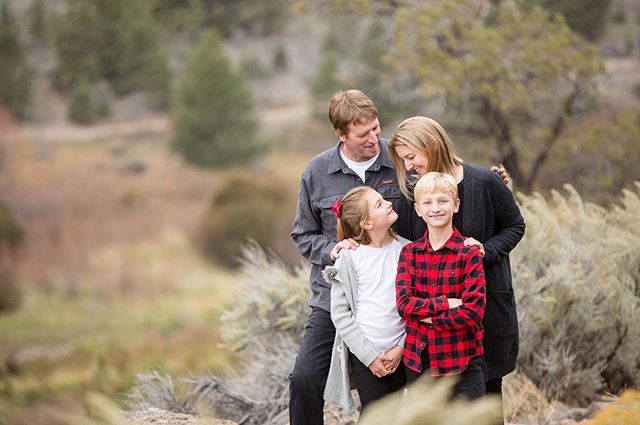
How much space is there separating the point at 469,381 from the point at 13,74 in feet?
130

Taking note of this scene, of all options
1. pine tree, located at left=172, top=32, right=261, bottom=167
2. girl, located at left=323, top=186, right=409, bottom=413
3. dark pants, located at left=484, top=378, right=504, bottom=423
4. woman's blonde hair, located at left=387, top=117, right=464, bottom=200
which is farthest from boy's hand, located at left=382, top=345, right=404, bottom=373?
pine tree, located at left=172, top=32, right=261, bottom=167

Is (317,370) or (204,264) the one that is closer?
(317,370)

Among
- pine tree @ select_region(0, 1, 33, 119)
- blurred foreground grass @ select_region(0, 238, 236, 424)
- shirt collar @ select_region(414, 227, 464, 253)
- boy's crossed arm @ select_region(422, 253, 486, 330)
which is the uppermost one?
shirt collar @ select_region(414, 227, 464, 253)

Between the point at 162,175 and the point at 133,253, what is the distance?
893 cm

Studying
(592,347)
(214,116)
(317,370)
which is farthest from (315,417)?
(214,116)

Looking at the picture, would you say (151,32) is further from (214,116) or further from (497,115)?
(497,115)

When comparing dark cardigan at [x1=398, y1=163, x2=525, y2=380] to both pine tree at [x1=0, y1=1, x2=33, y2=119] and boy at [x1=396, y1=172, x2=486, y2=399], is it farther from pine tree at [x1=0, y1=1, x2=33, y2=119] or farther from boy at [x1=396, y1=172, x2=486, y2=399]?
pine tree at [x1=0, y1=1, x2=33, y2=119]

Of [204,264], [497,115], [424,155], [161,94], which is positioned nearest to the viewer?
[424,155]

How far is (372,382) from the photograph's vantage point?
3.73 m

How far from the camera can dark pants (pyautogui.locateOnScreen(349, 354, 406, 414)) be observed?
12.2ft

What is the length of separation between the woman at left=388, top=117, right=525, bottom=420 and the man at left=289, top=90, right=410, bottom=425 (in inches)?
8.7

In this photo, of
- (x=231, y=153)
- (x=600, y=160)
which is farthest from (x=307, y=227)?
(x=231, y=153)

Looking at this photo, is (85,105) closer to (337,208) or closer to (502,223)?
(337,208)

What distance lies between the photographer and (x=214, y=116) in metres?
34.2
